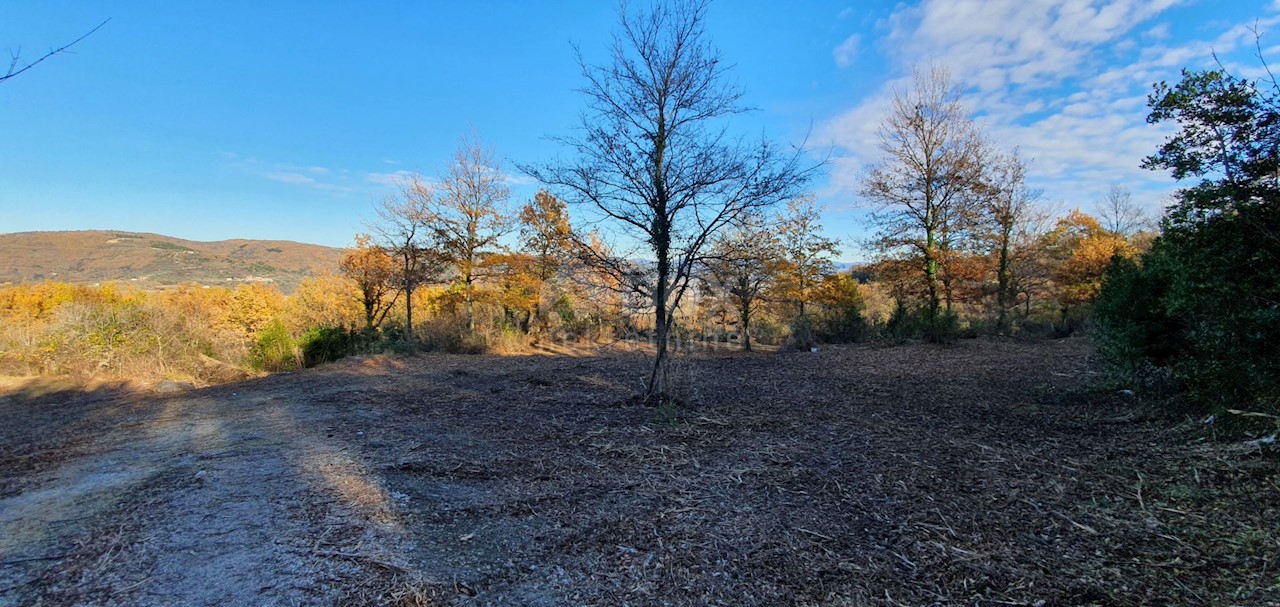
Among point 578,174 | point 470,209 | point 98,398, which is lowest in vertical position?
point 98,398

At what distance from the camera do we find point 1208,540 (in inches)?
100

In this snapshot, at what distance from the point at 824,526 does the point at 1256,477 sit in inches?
110

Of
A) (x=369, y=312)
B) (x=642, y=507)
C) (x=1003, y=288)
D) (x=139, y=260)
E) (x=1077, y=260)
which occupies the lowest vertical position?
(x=642, y=507)

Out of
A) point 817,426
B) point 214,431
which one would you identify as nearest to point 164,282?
point 214,431

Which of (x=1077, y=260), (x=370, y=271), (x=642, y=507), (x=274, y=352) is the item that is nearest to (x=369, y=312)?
(x=370, y=271)

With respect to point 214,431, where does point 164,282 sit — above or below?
above

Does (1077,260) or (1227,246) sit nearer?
(1227,246)

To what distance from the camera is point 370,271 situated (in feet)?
45.6

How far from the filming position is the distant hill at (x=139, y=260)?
32469 mm

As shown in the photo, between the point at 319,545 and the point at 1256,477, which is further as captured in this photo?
the point at 1256,477

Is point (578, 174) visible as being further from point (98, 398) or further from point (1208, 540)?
point (98, 398)

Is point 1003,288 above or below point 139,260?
below

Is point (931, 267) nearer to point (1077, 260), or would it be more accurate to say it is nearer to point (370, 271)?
point (1077, 260)

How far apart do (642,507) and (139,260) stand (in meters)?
51.7
